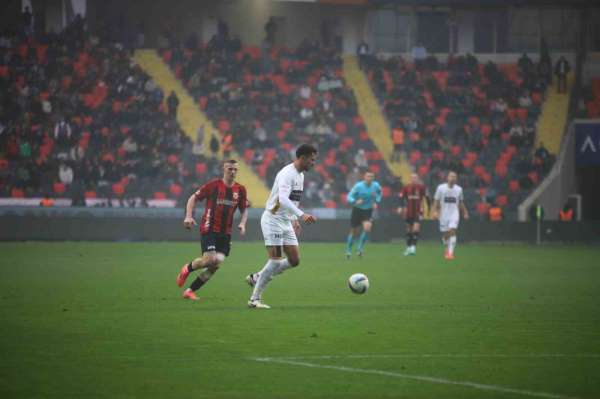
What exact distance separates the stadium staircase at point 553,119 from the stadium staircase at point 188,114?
11.3m

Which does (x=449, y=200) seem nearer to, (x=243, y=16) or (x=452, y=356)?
(x=452, y=356)

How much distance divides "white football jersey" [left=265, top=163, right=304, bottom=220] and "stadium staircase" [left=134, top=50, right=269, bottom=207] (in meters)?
25.9

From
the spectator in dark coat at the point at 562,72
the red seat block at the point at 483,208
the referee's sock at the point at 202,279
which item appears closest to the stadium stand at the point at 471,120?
the red seat block at the point at 483,208

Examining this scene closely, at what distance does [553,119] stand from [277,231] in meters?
32.9

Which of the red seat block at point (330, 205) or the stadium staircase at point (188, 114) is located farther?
the stadium staircase at point (188, 114)

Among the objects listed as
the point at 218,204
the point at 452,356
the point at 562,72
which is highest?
the point at 562,72

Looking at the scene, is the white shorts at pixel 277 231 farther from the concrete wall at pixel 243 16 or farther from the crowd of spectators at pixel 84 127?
the concrete wall at pixel 243 16

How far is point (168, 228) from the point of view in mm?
38781

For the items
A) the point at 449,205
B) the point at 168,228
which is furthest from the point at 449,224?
the point at 168,228

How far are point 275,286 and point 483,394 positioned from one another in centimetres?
1149

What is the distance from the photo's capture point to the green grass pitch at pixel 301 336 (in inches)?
366

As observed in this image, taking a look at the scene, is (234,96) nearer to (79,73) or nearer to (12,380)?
(79,73)

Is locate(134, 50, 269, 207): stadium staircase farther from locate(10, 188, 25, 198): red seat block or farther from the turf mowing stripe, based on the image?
the turf mowing stripe

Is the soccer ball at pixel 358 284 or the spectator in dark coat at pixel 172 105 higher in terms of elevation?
the spectator in dark coat at pixel 172 105
